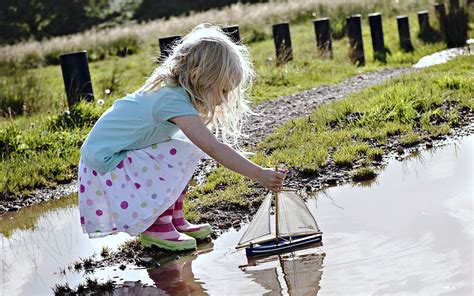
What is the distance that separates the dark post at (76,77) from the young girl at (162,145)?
14.0ft

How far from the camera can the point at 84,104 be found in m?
8.41

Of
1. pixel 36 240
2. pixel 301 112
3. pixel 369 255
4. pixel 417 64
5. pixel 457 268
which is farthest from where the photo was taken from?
pixel 417 64

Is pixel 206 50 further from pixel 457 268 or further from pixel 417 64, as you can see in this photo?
pixel 417 64

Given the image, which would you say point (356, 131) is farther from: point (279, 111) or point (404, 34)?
point (404, 34)

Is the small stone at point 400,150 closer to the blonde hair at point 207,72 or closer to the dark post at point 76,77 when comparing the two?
the blonde hair at point 207,72

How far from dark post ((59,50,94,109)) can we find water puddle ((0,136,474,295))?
3.33 meters

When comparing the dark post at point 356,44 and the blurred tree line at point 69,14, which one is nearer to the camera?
the dark post at point 356,44

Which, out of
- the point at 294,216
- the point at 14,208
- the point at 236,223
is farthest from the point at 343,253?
the point at 14,208

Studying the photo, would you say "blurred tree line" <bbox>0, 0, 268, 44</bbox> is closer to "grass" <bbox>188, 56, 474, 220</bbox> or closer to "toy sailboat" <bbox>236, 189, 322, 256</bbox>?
"grass" <bbox>188, 56, 474, 220</bbox>

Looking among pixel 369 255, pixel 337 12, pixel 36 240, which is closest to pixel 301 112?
pixel 36 240

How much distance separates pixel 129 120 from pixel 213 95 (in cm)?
46

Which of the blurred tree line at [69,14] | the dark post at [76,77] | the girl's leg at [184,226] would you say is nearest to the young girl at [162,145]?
the girl's leg at [184,226]

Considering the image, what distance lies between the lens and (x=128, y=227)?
4.48 m

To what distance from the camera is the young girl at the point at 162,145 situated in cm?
444
